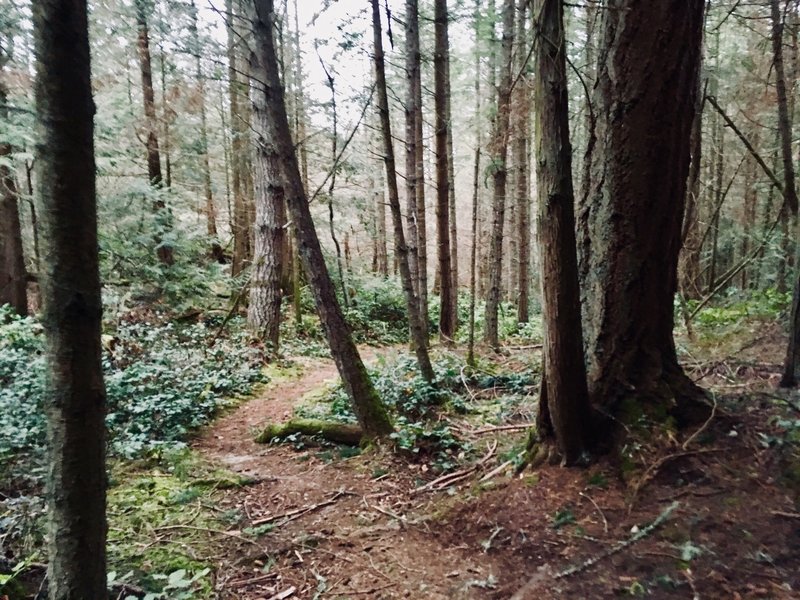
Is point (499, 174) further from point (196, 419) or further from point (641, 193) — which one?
point (196, 419)

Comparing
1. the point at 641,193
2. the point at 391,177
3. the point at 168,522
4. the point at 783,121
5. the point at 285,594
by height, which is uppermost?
the point at 783,121

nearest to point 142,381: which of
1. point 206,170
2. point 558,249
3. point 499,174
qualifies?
point 558,249

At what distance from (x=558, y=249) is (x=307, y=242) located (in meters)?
2.93

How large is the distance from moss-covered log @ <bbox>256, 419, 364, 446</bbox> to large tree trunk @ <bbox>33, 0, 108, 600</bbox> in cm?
376

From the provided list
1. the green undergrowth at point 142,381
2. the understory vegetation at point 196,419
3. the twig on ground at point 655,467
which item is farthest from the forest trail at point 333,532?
the twig on ground at point 655,467

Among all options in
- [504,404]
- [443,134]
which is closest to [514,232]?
[443,134]

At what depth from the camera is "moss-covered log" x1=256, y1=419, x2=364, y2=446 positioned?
5.72m

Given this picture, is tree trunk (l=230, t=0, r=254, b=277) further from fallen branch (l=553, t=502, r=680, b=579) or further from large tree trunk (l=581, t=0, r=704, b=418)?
fallen branch (l=553, t=502, r=680, b=579)

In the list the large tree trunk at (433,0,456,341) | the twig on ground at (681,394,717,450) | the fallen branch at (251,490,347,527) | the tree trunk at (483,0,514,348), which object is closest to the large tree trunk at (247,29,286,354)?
the large tree trunk at (433,0,456,341)

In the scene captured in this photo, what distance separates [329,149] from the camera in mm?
17812

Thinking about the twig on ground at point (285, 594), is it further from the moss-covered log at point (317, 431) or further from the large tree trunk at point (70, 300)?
the moss-covered log at point (317, 431)

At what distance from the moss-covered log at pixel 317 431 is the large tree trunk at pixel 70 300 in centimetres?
376

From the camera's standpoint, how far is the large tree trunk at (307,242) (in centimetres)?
518

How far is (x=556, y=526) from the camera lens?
3.24m
